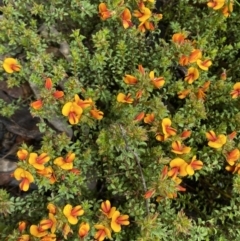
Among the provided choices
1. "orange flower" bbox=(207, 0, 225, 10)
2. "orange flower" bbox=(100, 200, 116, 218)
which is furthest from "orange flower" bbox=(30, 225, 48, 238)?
"orange flower" bbox=(207, 0, 225, 10)

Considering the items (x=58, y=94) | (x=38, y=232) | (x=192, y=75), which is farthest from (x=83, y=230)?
(x=192, y=75)

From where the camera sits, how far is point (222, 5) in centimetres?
228

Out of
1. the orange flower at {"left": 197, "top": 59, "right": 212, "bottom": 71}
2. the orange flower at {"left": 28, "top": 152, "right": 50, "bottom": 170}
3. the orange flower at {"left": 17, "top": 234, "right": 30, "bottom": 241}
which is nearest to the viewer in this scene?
the orange flower at {"left": 28, "top": 152, "right": 50, "bottom": 170}

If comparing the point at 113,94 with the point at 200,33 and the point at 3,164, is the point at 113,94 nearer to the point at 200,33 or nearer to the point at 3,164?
the point at 200,33

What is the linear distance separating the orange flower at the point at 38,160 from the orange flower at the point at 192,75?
73 centimetres

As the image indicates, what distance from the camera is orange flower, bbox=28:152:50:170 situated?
1975 mm

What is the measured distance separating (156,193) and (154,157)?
20 centimetres

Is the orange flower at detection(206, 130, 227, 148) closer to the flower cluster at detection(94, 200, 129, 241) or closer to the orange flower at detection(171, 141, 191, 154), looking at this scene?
the orange flower at detection(171, 141, 191, 154)

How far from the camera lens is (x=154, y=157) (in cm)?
222

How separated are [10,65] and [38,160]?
1.48 ft

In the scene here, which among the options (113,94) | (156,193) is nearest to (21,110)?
(113,94)

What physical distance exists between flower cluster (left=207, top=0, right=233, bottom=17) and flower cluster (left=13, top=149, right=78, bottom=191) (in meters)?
0.95

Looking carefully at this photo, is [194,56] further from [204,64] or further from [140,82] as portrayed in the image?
[140,82]

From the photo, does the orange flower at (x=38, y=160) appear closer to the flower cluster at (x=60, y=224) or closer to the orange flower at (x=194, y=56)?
the flower cluster at (x=60, y=224)
